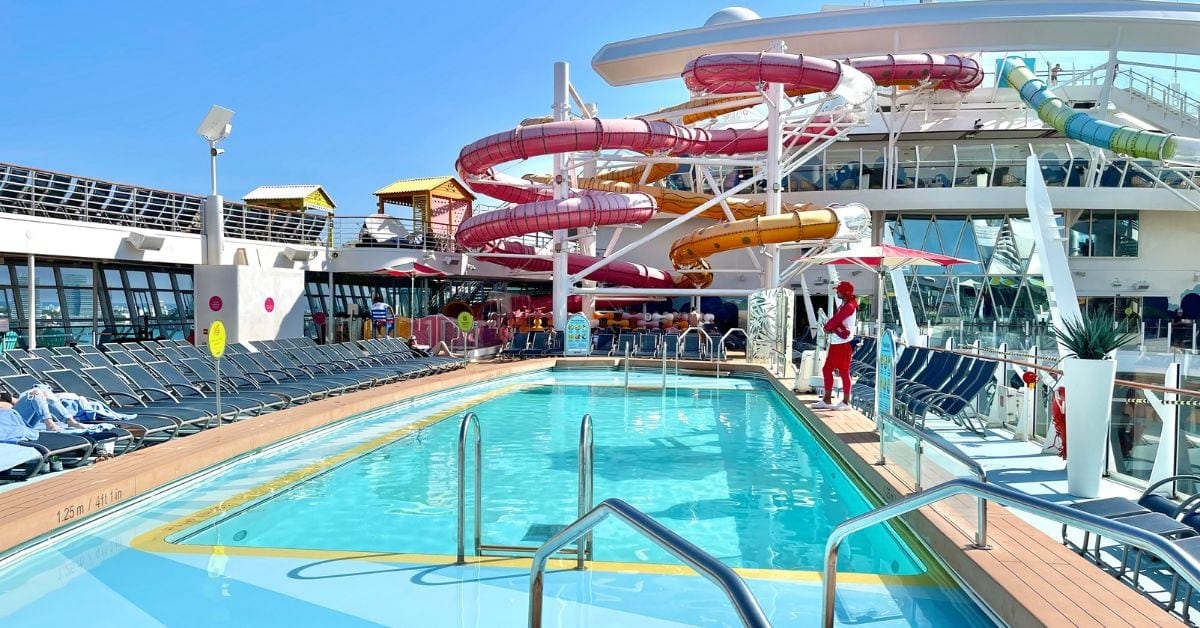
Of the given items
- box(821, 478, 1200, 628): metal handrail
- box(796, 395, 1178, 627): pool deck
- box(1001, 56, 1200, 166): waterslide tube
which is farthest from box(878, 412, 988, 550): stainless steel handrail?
box(1001, 56, 1200, 166): waterslide tube

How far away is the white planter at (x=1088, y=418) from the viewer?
4.62 metres

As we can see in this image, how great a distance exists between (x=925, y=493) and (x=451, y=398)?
29.6 feet

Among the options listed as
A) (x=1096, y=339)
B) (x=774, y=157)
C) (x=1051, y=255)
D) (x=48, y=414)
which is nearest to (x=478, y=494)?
(x=1096, y=339)

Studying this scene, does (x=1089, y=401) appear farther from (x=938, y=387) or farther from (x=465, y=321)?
(x=465, y=321)

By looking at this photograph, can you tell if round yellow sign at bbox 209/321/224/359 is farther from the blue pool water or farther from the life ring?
the life ring

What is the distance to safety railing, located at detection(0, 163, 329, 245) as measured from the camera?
12.4 m

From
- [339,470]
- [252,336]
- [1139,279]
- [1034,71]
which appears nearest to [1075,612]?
[339,470]

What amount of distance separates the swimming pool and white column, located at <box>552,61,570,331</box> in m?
8.74

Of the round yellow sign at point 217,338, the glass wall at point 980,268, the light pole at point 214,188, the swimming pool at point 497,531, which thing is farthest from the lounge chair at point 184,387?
the glass wall at point 980,268

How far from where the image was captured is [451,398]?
435 inches

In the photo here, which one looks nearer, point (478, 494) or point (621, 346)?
point (478, 494)

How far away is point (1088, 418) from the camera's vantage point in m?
4.66

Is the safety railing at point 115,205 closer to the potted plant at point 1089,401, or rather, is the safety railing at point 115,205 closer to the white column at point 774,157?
the white column at point 774,157

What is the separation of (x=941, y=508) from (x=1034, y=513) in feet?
5.93
